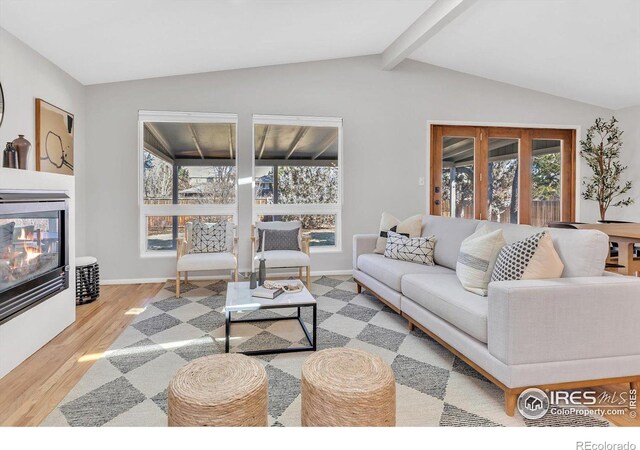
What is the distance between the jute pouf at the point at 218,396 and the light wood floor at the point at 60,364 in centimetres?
97

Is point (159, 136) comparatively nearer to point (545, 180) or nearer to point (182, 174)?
point (182, 174)

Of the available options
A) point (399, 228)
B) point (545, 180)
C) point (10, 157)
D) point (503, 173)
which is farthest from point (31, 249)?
point (545, 180)

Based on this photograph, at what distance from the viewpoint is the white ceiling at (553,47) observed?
346cm

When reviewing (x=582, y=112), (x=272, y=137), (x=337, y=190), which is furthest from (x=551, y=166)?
(x=272, y=137)

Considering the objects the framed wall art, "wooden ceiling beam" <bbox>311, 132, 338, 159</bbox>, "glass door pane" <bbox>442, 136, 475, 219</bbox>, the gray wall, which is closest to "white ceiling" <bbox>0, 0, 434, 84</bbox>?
the gray wall

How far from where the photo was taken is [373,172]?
4.96m

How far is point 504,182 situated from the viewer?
5438 mm

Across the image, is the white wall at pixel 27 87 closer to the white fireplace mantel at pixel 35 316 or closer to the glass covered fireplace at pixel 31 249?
the white fireplace mantel at pixel 35 316

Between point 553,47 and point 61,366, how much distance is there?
5348mm

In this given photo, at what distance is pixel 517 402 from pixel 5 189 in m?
2.99

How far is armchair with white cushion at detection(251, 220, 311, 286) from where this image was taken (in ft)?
12.7

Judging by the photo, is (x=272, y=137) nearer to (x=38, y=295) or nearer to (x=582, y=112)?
(x=38, y=295)

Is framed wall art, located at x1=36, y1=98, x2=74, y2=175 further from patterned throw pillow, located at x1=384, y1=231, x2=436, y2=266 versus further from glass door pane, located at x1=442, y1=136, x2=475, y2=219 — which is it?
glass door pane, located at x1=442, y1=136, x2=475, y2=219

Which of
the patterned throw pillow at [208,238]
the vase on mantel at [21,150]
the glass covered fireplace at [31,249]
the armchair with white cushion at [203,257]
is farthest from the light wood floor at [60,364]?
the vase on mantel at [21,150]
